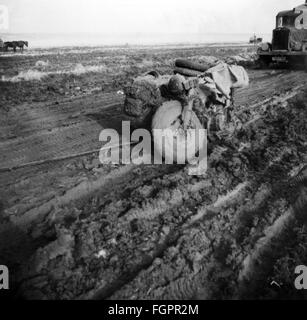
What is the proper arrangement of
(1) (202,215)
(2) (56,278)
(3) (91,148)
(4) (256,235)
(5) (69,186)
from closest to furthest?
1. (2) (56,278)
2. (4) (256,235)
3. (1) (202,215)
4. (5) (69,186)
5. (3) (91,148)

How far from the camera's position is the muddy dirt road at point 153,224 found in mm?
2996

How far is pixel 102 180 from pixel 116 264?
6.04 feet

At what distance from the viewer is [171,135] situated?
5.10 metres

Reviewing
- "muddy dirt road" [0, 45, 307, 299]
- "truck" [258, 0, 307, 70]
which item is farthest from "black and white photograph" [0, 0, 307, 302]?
"truck" [258, 0, 307, 70]

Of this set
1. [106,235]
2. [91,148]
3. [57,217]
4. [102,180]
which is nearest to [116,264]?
[106,235]

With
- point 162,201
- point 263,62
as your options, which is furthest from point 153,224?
point 263,62

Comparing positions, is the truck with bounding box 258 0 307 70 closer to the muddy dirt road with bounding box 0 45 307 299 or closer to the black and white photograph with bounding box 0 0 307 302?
the black and white photograph with bounding box 0 0 307 302

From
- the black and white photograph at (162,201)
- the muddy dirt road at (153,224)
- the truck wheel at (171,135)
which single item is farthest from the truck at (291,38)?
the truck wheel at (171,135)

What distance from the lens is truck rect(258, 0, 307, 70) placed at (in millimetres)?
17359

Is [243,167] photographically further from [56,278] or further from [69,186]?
[56,278]

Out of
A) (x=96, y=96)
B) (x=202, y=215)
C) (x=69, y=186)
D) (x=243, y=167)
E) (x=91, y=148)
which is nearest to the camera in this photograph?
(x=202, y=215)

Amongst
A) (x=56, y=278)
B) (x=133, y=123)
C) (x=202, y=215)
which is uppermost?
(x=133, y=123)

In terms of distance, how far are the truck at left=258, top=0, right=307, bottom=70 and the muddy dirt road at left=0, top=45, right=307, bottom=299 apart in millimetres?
12856

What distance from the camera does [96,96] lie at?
445 inches
